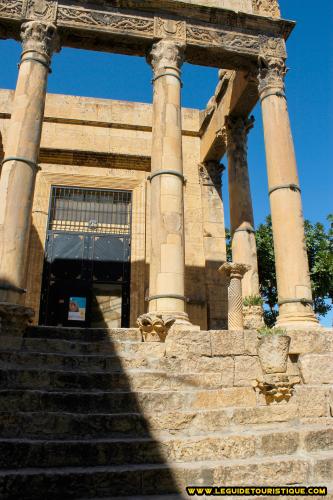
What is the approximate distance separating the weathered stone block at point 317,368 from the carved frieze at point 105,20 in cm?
847

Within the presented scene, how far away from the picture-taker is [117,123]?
14.6 meters

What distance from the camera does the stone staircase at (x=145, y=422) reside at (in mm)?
4242

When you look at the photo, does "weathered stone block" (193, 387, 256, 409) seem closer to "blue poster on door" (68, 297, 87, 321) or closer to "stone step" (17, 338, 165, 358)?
"stone step" (17, 338, 165, 358)

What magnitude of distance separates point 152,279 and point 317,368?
3.50 m

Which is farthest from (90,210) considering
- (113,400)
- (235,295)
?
(113,400)

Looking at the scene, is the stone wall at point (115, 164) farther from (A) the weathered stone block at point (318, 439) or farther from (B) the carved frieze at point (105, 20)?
(A) the weathered stone block at point (318, 439)

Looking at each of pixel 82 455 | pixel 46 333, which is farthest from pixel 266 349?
pixel 46 333

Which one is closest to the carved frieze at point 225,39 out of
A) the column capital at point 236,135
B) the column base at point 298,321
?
the column capital at point 236,135

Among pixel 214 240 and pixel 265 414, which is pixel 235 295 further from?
pixel 214 240

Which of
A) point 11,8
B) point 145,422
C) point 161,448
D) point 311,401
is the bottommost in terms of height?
point 161,448

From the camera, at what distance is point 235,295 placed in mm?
9133

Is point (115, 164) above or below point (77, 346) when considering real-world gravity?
above

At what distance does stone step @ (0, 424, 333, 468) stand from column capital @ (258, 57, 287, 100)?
26.9 feet

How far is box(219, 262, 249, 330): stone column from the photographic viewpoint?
8.84 meters
